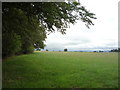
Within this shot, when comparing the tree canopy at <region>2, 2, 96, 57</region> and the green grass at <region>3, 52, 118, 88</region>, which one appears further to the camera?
the tree canopy at <region>2, 2, 96, 57</region>

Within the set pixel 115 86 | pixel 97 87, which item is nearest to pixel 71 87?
pixel 97 87

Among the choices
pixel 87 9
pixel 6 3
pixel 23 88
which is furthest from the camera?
pixel 87 9

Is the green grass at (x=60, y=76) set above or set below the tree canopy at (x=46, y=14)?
below

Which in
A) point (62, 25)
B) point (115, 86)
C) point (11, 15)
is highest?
point (11, 15)

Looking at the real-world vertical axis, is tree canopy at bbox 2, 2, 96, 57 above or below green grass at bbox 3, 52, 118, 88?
above

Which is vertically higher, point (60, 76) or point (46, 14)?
point (46, 14)

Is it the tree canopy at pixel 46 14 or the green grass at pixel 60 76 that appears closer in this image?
the green grass at pixel 60 76

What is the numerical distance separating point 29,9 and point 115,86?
6.33m

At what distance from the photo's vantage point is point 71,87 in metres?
5.29

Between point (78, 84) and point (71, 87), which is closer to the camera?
point (71, 87)

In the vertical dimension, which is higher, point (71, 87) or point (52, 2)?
point (52, 2)

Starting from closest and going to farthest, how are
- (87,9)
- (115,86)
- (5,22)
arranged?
(115,86), (87,9), (5,22)

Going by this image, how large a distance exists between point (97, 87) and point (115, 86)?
2.94 feet

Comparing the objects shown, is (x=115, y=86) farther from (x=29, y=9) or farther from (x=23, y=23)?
(x=23, y=23)
